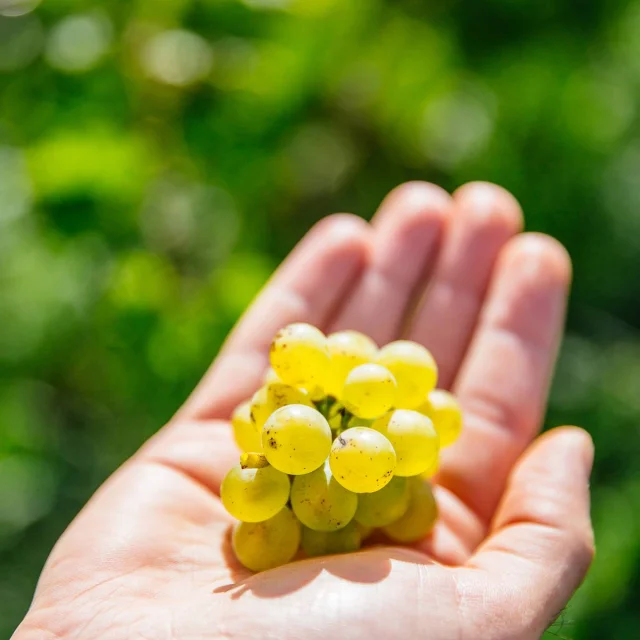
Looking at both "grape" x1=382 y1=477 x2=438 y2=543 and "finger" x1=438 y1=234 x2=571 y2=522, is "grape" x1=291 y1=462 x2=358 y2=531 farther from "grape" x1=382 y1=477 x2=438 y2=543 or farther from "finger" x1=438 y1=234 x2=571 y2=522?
"finger" x1=438 y1=234 x2=571 y2=522

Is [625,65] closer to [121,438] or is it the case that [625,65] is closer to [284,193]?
[284,193]

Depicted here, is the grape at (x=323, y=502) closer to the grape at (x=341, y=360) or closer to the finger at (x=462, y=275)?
the grape at (x=341, y=360)

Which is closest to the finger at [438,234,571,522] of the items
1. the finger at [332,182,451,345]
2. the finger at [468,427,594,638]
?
the finger at [468,427,594,638]

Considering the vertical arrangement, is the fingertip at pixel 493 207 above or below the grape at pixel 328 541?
above

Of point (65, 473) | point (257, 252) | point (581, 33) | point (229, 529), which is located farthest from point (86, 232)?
point (581, 33)

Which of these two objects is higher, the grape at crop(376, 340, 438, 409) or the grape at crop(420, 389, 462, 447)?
the grape at crop(376, 340, 438, 409)

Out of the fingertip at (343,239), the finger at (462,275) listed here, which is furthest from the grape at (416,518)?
the fingertip at (343,239)
